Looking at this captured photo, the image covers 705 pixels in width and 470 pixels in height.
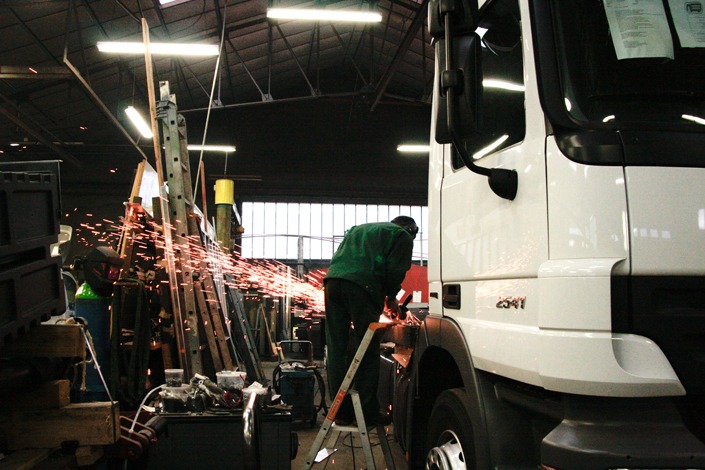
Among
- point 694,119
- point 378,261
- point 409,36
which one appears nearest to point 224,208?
point 378,261

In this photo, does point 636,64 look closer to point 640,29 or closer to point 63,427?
point 640,29

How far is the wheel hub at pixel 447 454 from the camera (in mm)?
2510

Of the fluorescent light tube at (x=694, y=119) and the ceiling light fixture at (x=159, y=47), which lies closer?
the fluorescent light tube at (x=694, y=119)

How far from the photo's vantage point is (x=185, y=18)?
1393 cm

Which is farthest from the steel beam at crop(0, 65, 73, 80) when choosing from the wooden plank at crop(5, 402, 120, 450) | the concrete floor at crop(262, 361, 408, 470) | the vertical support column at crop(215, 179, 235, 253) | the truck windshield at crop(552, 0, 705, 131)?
the truck windshield at crop(552, 0, 705, 131)

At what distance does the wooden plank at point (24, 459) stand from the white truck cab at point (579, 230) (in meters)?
1.58

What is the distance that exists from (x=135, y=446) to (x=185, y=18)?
43.2ft

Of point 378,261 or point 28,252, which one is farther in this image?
point 378,261

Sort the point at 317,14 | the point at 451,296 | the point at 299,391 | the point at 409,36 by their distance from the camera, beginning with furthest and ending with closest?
the point at 409,36, the point at 317,14, the point at 299,391, the point at 451,296

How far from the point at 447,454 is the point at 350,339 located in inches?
85.0

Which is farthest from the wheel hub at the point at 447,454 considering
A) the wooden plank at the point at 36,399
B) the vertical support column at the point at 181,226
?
the vertical support column at the point at 181,226

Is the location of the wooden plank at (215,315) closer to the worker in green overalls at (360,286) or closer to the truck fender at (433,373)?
the worker in green overalls at (360,286)

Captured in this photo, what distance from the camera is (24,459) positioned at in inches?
82.1

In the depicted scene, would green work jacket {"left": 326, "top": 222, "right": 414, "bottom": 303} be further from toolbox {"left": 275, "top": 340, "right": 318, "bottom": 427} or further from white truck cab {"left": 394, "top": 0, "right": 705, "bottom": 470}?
toolbox {"left": 275, "top": 340, "right": 318, "bottom": 427}
